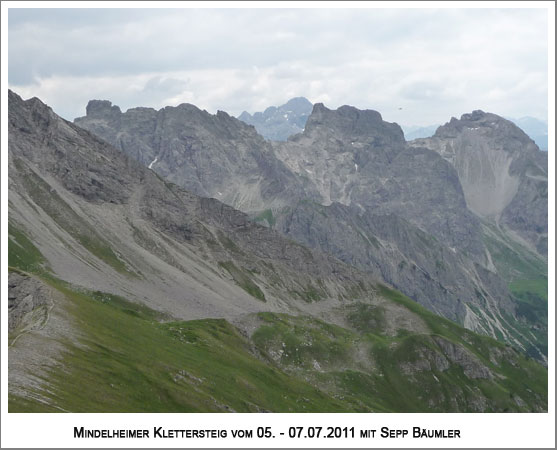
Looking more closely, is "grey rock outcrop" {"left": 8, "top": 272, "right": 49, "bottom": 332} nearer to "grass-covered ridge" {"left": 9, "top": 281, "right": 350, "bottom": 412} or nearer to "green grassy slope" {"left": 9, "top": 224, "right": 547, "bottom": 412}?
"green grassy slope" {"left": 9, "top": 224, "right": 547, "bottom": 412}

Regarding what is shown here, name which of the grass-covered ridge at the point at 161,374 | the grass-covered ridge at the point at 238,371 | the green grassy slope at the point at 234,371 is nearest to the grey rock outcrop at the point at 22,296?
the green grassy slope at the point at 234,371

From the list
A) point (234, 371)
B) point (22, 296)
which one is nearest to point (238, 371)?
point (234, 371)

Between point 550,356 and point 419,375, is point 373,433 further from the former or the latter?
point 419,375

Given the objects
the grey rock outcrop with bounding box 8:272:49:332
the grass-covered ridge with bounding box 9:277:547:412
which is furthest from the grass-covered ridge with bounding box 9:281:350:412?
the grey rock outcrop with bounding box 8:272:49:332

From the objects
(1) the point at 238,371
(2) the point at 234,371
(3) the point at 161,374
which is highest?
(3) the point at 161,374

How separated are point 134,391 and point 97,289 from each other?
10931cm

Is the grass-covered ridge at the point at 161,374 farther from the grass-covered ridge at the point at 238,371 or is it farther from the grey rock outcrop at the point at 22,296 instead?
the grey rock outcrop at the point at 22,296

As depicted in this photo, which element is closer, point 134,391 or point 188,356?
point 134,391

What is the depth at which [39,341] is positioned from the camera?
9431 cm

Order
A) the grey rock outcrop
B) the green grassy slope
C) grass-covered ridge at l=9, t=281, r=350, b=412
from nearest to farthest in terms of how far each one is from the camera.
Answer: grass-covered ridge at l=9, t=281, r=350, b=412 → the green grassy slope → the grey rock outcrop

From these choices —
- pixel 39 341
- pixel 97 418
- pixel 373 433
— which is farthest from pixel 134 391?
pixel 373 433

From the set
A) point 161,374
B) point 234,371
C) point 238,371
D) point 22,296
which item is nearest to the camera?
point 161,374

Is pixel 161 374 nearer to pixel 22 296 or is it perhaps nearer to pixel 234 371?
pixel 234 371

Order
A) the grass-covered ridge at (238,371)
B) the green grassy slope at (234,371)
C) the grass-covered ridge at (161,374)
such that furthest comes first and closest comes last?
the grass-covered ridge at (238,371) → the green grassy slope at (234,371) → the grass-covered ridge at (161,374)
